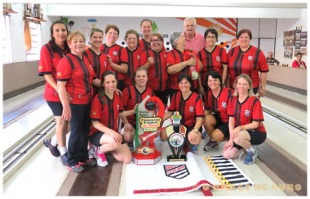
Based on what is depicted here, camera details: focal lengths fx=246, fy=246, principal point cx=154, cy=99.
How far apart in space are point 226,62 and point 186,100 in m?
0.87

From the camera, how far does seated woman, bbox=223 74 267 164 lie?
9.11 feet

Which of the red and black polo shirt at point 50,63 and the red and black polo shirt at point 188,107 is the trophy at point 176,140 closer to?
the red and black polo shirt at point 188,107

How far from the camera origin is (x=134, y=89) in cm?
311

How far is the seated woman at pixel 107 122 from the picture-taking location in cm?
268

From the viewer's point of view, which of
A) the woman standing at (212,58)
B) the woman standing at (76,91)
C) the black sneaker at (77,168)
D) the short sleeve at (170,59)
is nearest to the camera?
the woman standing at (76,91)

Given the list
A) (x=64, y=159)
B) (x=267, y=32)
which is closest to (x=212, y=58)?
(x=64, y=159)

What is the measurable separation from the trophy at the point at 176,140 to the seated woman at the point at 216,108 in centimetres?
52

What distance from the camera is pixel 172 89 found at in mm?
3434

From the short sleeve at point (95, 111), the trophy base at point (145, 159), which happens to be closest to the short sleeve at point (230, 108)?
the trophy base at point (145, 159)

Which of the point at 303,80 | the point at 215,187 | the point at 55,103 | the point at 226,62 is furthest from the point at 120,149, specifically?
the point at 303,80

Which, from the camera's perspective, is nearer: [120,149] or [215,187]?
[215,187]

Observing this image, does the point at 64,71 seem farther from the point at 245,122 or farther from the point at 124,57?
the point at 245,122

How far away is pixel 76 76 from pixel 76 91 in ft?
0.50

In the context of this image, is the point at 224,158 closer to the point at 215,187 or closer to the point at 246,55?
the point at 215,187
